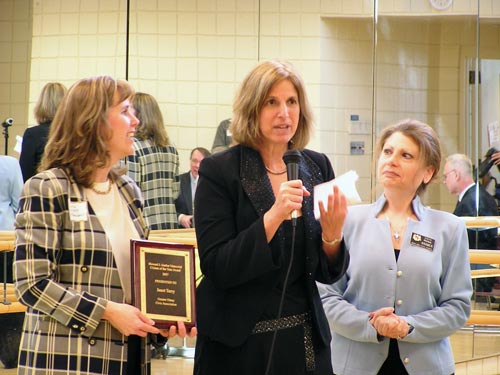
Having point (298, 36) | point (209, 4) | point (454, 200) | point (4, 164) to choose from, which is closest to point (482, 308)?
point (454, 200)

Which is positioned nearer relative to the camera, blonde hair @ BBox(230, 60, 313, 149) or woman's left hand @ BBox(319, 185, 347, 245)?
woman's left hand @ BBox(319, 185, 347, 245)

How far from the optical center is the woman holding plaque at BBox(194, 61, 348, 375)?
2.54 meters

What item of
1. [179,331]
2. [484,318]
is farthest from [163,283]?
[484,318]

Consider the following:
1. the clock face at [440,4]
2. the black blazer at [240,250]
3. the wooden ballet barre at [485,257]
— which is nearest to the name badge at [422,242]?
the black blazer at [240,250]

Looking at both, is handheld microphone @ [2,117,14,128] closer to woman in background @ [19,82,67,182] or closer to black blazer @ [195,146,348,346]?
woman in background @ [19,82,67,182]

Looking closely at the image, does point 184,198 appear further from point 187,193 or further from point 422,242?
point 422,242

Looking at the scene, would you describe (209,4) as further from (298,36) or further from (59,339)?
(59,339)

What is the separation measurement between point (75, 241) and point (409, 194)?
1.31 m

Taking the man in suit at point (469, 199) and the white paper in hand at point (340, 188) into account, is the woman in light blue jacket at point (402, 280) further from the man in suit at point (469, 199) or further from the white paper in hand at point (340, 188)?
the man in suit at point (469, 199)

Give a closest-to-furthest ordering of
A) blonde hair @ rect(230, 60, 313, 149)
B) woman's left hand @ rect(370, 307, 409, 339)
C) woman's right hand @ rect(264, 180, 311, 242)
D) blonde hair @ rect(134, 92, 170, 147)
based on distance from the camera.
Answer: woman's right hand @ rect(264, 180, 311, 242) < blonde hair @ rect(230, 60, 313, 149) < woman's left hand @ rect(370, 307, 409, 339) < blonde hair @ rect(134, 92, 170, 147)

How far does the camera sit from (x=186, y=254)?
2.58 meters

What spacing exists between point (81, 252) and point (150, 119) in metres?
3.87

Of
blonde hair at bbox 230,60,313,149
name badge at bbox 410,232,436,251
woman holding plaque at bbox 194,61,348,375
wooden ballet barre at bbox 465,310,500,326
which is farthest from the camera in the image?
wooden ballet barre at bbox 465,310,500,326

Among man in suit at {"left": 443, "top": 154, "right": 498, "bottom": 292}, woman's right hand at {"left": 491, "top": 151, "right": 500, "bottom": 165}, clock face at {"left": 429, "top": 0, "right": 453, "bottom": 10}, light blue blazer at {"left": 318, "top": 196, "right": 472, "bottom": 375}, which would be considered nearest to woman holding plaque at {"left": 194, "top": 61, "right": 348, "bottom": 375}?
light blue blazer at {"left": 318, "top": 196, "right": 472, "bottom": 375}
